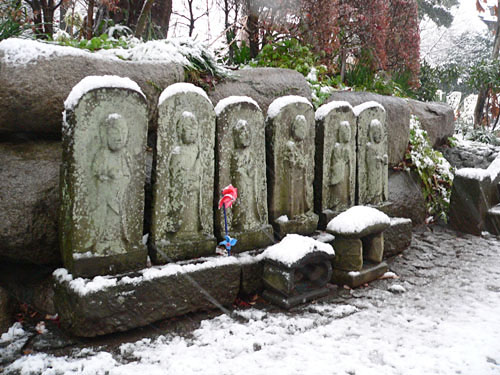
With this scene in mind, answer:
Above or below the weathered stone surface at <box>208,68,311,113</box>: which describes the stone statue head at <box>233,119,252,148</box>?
below

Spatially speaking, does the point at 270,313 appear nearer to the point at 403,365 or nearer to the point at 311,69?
the point at 403,365

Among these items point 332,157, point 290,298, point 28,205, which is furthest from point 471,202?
point 28,205

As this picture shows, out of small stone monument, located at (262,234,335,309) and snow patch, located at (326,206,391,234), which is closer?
small stone monument, located at (262,234,335,309)

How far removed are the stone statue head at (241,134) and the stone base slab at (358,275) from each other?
1415mm

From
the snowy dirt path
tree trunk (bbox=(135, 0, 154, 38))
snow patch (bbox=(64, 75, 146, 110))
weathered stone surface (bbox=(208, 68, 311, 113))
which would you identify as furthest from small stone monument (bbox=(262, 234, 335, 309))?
tree trunk (bbox=(135, 0, 154, 38))

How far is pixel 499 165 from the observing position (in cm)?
575

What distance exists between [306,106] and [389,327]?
2025mm

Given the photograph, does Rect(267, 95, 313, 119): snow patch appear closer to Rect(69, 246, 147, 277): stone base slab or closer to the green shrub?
Rect(69, 246, 147, 277): stone base slab

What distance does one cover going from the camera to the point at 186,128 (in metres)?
Answer: 2.90

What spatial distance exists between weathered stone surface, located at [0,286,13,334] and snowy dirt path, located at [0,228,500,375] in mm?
481

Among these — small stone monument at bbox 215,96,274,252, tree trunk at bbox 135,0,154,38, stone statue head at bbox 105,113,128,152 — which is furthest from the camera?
tree trunk at bbox 135,0,154,38

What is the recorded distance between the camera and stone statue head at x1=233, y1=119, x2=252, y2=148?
3.20 m

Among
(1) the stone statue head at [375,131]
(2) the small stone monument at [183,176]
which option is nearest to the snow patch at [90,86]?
(2) the small stone monument at [183,176]

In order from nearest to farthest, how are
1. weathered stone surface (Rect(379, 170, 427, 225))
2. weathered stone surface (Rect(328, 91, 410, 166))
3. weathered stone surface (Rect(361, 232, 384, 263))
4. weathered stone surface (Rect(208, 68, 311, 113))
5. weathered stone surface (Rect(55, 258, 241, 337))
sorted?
weathered stone surface (Rect(55, 258, 241, 337)), weathered stone surface (Rect(361, 232, 384, 263)), weathered stone surface (Rect(208, 68, 311, 113)), weathered stone surface (Rect(379, 170, 427, 225)), weathered stone surface (Rect(328, 91, 410, 166))
